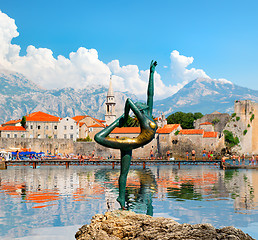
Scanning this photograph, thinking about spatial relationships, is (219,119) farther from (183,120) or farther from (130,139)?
(130,139)

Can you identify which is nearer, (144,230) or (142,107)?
(144,230)

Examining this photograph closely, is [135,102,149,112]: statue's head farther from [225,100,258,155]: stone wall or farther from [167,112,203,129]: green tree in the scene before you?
[167,112,203,129]: green tree

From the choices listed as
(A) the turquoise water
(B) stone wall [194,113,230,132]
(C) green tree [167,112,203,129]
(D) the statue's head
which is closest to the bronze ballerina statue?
(D) the statue's head

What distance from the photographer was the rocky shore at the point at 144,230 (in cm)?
787

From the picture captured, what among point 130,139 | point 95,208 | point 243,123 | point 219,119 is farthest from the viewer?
point 219,119

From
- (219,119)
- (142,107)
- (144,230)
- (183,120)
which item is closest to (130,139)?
(142,107)

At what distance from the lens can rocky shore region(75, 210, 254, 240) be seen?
310 inches

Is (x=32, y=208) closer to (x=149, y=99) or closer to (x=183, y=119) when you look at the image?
(x=149, y=99)

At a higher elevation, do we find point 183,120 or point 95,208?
point 183,120

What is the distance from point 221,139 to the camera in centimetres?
7731

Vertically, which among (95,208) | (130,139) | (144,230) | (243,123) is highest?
(243,123)

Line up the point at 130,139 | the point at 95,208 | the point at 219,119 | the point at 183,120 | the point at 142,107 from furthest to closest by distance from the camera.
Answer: the point at 183,120, the point at 219,119, the point at 95,208, the point at 142,107, the point at 130,139

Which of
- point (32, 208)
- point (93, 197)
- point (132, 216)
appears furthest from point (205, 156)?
point (132, 216)

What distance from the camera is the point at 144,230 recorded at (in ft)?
30.3
